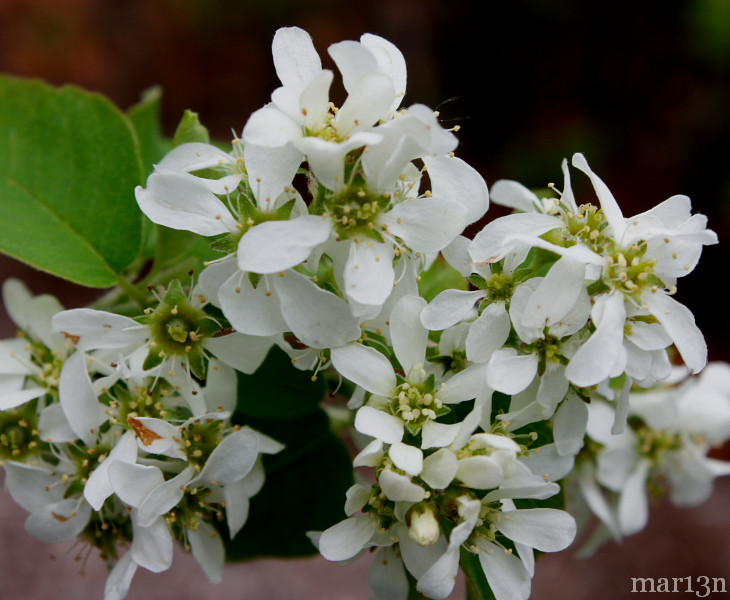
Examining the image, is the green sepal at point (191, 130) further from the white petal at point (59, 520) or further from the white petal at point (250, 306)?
the white petal at point (59, 520)

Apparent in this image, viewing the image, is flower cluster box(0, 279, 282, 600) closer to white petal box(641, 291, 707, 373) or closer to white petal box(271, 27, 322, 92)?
white petal box(271, 27, 322, 92)

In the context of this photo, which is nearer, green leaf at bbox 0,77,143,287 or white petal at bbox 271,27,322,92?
white petal at bbox 271,27,322,92

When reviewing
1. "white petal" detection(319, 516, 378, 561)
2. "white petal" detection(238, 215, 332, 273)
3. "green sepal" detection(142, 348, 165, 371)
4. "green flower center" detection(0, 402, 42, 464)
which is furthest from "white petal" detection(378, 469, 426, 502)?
"green flower center" detection(0, 402, 42, 464)

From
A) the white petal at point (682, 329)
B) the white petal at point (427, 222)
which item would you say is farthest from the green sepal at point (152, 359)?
the white petal at point (682, 329)

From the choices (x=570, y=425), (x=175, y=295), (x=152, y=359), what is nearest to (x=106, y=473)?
(x=152, y=359)

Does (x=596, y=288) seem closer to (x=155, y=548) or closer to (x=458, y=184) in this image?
(x=458, y=184)

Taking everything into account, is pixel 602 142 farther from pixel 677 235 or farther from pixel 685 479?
pixel 677 235
